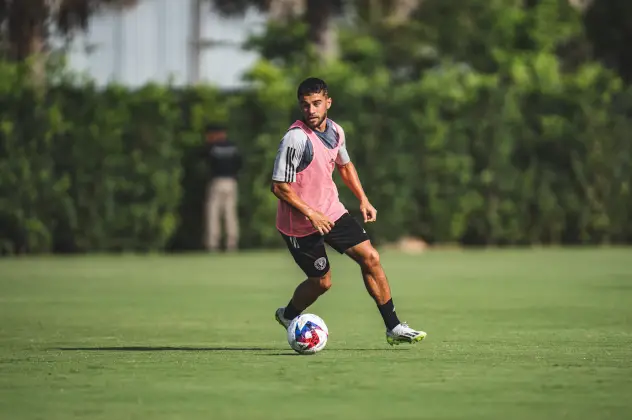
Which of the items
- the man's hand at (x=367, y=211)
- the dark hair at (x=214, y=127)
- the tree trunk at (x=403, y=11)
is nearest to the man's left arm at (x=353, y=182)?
the man's hand at (x=367, y=211)

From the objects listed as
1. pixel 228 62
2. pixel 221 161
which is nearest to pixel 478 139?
pixel 221 161

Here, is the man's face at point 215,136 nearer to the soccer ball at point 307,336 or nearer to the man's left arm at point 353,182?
the man's left arm at point 353,182

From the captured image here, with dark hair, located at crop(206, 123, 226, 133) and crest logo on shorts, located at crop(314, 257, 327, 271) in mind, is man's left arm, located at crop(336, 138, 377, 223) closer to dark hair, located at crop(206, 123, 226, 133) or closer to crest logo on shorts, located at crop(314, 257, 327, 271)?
crest logo on shorts, located at crop(314, 257, 327, 271)

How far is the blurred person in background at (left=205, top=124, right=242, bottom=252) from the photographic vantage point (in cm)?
2873

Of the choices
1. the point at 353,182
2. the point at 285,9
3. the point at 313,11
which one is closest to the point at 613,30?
the point at 313,11

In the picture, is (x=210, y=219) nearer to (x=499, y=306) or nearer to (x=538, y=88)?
(x=538, y=88)

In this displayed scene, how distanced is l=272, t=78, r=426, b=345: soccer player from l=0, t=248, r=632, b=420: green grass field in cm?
49

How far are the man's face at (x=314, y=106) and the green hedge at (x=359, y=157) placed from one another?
677 inches

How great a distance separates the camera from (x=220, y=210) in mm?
28891

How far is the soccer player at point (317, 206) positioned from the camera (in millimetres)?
11805

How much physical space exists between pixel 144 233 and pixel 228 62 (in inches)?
334

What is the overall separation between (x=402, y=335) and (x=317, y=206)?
1141 millimetres

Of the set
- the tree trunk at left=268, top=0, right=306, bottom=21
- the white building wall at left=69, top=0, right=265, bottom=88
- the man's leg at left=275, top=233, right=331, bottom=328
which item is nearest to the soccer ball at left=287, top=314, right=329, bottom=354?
the man's leg at left=275, top=233, right=331, bottom=328

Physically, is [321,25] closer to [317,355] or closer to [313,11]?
[313,11]
